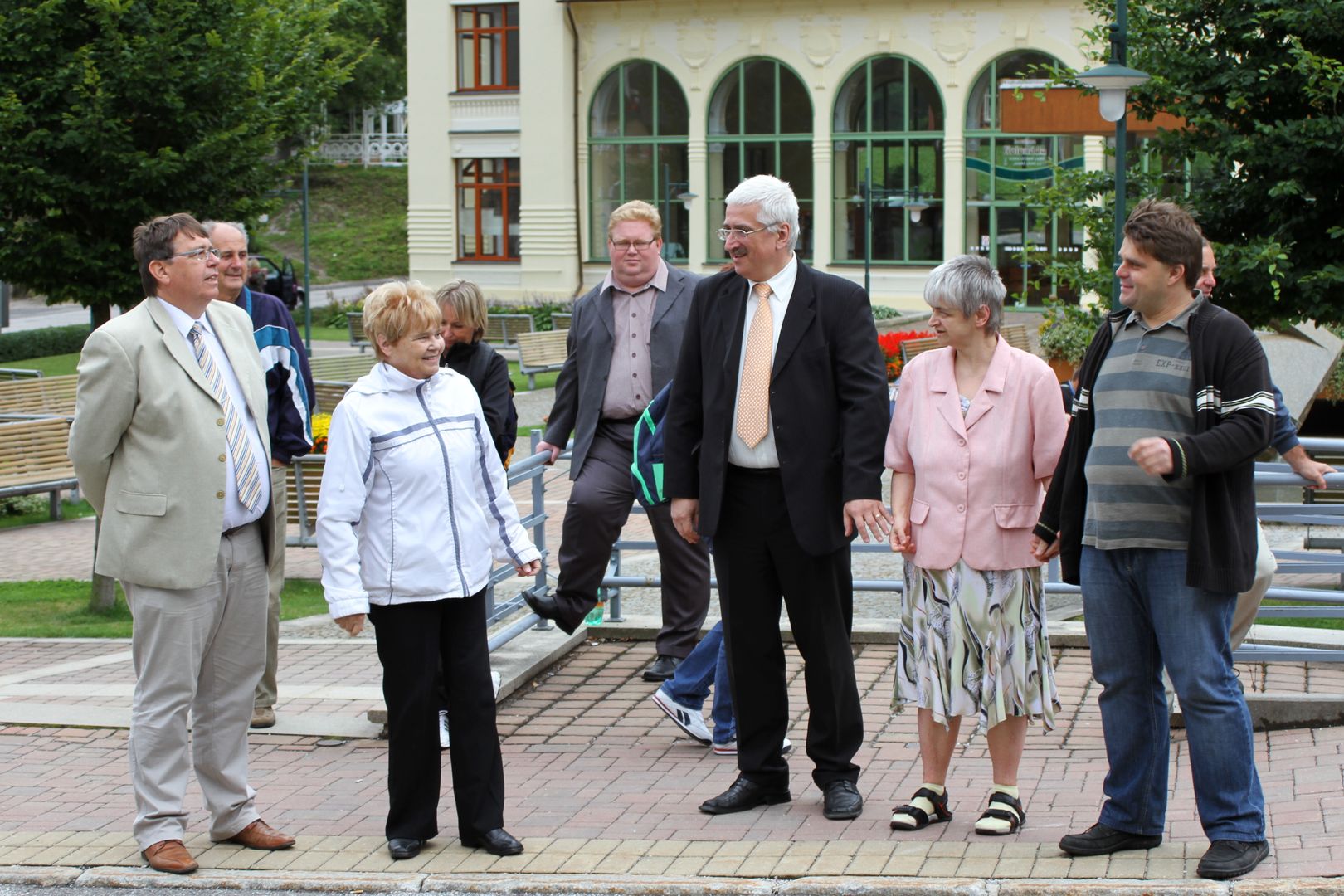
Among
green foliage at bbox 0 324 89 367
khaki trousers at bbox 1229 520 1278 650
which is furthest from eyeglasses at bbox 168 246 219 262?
green foliage at bbox 0 324 89 367

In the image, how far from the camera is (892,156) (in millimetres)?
41062

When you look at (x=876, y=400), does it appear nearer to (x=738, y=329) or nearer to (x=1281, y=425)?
(x=738, y=329)

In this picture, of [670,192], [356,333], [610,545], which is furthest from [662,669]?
[670,192]

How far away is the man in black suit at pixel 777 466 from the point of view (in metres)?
5.32

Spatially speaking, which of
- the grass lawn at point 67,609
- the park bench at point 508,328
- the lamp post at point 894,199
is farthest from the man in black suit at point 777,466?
the lamp post at point 894,199

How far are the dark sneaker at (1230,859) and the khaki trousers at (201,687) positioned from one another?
295cm

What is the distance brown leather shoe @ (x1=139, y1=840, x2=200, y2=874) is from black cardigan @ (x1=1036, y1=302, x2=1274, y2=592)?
122 inches

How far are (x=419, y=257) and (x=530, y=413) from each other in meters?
23.9

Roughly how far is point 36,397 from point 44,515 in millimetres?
2915

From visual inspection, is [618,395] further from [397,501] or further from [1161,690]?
[1161,690]

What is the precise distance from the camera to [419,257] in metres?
45.2

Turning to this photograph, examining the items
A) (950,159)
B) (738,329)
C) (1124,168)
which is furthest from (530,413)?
(950,159)

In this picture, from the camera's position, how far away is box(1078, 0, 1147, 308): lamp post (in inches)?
433

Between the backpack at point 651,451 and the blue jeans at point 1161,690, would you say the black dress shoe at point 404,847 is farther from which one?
the blue jeans at point 1161,690
